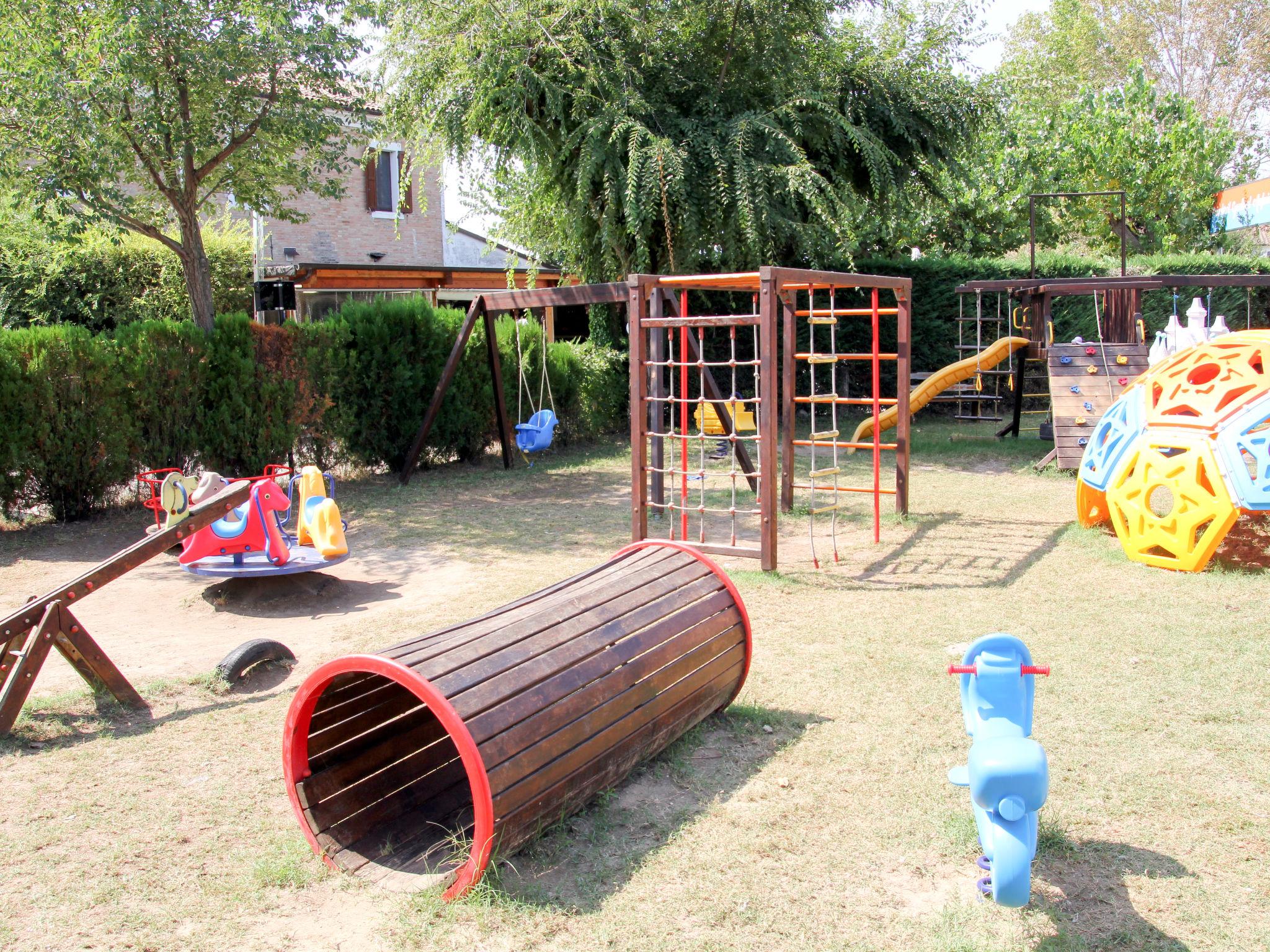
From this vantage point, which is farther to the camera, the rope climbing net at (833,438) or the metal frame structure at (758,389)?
the rope climbing net at (833,438)

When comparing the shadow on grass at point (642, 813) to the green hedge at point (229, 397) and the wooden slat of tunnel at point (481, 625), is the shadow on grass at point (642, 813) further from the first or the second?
the green hedge at point (229, 397)

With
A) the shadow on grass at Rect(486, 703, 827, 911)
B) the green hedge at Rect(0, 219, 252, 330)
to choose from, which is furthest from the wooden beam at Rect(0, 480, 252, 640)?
the green hedge at Rect(0, 219, 252, 330)

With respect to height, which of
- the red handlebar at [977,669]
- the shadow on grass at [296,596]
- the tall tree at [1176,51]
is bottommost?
the shadow on grass at [296,596]

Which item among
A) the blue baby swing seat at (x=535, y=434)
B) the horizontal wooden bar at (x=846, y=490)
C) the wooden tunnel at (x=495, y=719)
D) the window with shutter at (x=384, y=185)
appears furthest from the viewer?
the window with shutter at (x=384, y=185)

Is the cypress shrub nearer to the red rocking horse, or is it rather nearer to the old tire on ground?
the red rocking horse

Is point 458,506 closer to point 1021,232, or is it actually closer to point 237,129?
point 237,129

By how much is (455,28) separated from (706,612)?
11.5 meters

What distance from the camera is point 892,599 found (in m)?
6.34

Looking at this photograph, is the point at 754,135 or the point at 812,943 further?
the point at 754,135

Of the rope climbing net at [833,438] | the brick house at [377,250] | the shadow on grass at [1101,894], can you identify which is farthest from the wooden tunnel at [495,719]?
the brick house at [377,250]

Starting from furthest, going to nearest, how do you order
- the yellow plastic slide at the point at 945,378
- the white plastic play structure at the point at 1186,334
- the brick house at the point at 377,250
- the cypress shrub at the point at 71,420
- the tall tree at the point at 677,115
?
the brick house at the point at 377,250, the tall tree at the point at 677,115, the yellow plastic slide at the point at 945,378, the white plastic play structure at the point at 1186,334, the cypress shrub at the point at 71,420

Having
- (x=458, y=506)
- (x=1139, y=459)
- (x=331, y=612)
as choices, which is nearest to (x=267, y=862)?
(x=331, y=612)

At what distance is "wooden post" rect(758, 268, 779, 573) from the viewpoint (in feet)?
22.0

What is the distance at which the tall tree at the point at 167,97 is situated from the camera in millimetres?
8984
